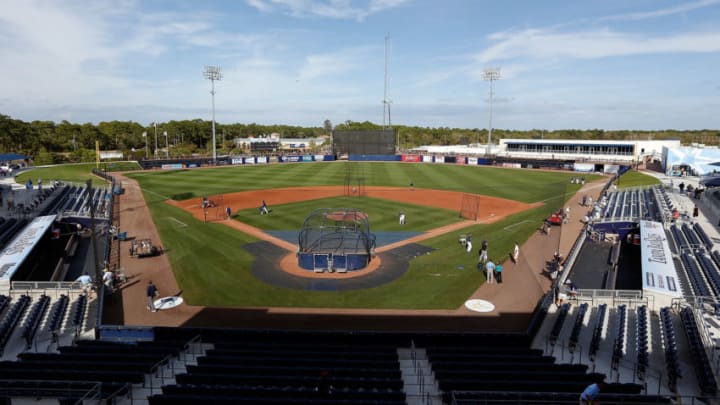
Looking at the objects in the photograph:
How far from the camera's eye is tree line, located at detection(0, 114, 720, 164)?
97.9 meters

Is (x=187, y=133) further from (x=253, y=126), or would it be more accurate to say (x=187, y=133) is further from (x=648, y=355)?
(x=648, y=355)

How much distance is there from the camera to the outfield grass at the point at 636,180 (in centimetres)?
5524

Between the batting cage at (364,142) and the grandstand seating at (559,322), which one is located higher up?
the batting cage at (364,142)

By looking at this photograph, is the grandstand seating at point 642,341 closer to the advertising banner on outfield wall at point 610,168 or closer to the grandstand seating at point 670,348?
the grandstand seating at point 670,348

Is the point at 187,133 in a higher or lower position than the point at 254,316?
higher

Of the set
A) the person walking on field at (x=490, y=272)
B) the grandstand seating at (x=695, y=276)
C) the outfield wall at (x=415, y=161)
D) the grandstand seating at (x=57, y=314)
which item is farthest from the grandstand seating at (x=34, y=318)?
the outfield wall at (x=415, y=161)

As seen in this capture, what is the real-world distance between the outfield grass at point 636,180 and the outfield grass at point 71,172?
234 feet

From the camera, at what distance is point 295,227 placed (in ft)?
107

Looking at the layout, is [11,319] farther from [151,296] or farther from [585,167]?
[585,167]

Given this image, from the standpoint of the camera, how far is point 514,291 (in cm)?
2034

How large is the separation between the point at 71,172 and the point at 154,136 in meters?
69.2

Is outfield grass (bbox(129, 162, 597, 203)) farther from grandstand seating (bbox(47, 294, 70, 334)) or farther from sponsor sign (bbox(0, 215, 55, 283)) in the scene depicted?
grandstand seating (bbox(47, 294, 70, 334))

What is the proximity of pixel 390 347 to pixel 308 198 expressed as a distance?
33.1 metres

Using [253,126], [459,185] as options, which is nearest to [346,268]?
[459,185]
